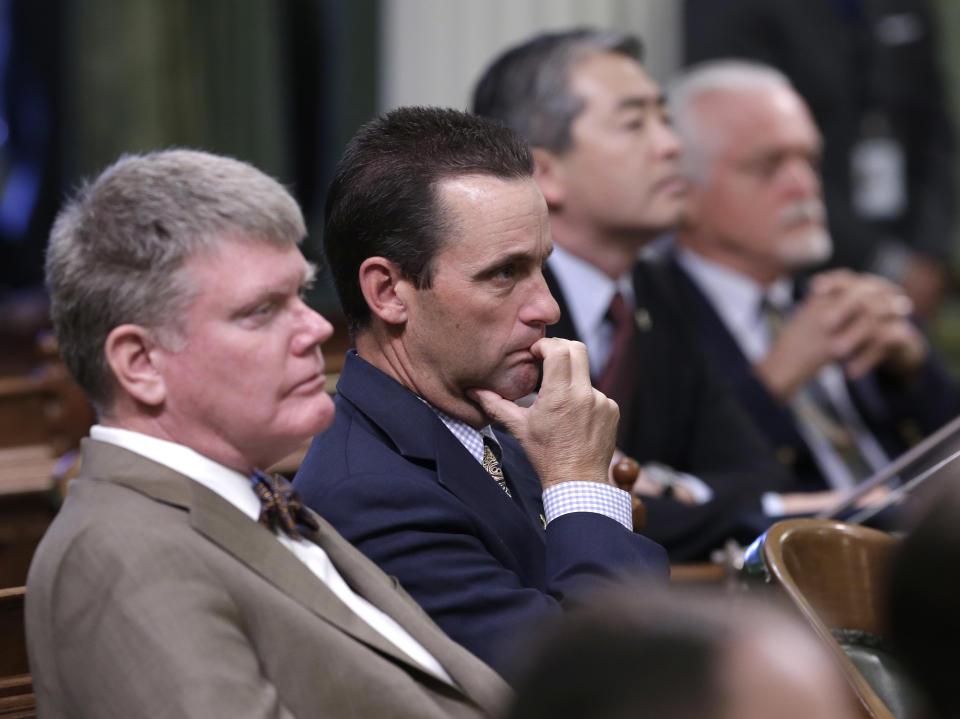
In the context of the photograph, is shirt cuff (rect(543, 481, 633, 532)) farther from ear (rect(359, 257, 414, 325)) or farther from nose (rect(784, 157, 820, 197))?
nose (rect(784, 157, 820, 197))

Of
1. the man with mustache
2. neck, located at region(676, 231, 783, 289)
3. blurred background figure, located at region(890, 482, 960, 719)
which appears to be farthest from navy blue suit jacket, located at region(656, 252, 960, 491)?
blurred background figure, located at region(890, 482, 960, 719)

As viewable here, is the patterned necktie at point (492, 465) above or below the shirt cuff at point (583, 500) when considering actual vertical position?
below

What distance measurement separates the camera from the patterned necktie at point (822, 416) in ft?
11.9

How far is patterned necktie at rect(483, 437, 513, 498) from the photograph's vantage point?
1814 mm

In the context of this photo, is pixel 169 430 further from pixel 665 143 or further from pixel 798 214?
pixel 798 214

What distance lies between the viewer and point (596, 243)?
119 inches

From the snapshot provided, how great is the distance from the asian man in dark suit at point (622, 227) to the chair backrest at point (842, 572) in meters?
0.92

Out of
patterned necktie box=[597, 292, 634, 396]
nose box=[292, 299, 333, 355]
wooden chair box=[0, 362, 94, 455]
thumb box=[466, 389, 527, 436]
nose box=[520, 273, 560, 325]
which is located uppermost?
nose box=[292, 299, 333, 355]

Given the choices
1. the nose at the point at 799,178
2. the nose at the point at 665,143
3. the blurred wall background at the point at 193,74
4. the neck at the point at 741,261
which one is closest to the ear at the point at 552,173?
the nose at the point at 665,143

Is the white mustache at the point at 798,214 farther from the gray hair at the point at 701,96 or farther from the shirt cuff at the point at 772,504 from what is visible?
the shirt cuff at the point at 772,504

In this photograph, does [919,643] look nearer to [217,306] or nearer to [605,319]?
[217,306]

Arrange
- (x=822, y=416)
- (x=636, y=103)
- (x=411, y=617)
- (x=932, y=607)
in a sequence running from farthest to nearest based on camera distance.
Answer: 1. (x=822, y=416)
2. (x=636, y=103)
3. (x=411, y=617)
4. (x=932, y=607)

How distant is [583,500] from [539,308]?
0.89 ft

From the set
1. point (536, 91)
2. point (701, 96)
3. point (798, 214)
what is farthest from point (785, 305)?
point (536, 91)
